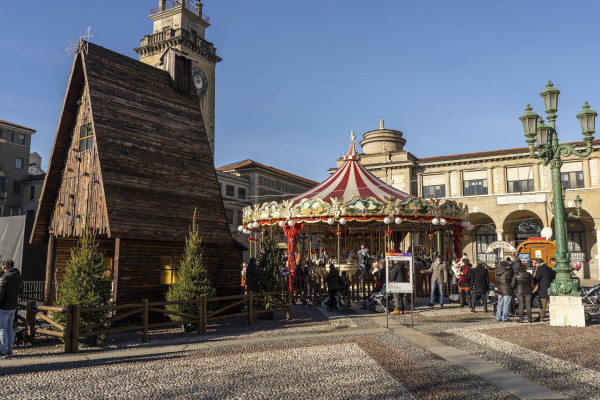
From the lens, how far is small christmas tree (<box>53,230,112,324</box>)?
1029 cm

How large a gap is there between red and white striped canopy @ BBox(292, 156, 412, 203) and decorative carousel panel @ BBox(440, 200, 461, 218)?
164 centimetres

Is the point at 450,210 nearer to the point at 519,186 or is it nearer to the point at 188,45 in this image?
the point at 519,186

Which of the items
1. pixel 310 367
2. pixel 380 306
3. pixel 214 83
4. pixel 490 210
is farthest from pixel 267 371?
pixel 214 83

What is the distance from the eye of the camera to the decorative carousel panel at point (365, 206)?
1886 cm

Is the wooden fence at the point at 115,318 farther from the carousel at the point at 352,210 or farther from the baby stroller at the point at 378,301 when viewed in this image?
the carousel at the point at 352,210

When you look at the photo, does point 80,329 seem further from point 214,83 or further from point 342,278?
point 214,83

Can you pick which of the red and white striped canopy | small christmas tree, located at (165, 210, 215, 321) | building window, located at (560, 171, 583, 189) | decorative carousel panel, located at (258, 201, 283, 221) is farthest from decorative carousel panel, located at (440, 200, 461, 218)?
building window, located at (560, 171, 583, 189)

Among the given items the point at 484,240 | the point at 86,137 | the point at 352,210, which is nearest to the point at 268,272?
the point at 352,210

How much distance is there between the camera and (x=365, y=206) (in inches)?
743

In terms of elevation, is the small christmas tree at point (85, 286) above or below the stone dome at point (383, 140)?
below

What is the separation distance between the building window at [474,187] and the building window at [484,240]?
3.41 metres

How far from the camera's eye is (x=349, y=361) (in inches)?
326

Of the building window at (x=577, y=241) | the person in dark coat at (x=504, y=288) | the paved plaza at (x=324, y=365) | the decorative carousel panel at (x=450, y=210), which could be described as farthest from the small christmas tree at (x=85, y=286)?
the building window at (x=577, y=241)

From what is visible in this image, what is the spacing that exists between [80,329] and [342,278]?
931cm
